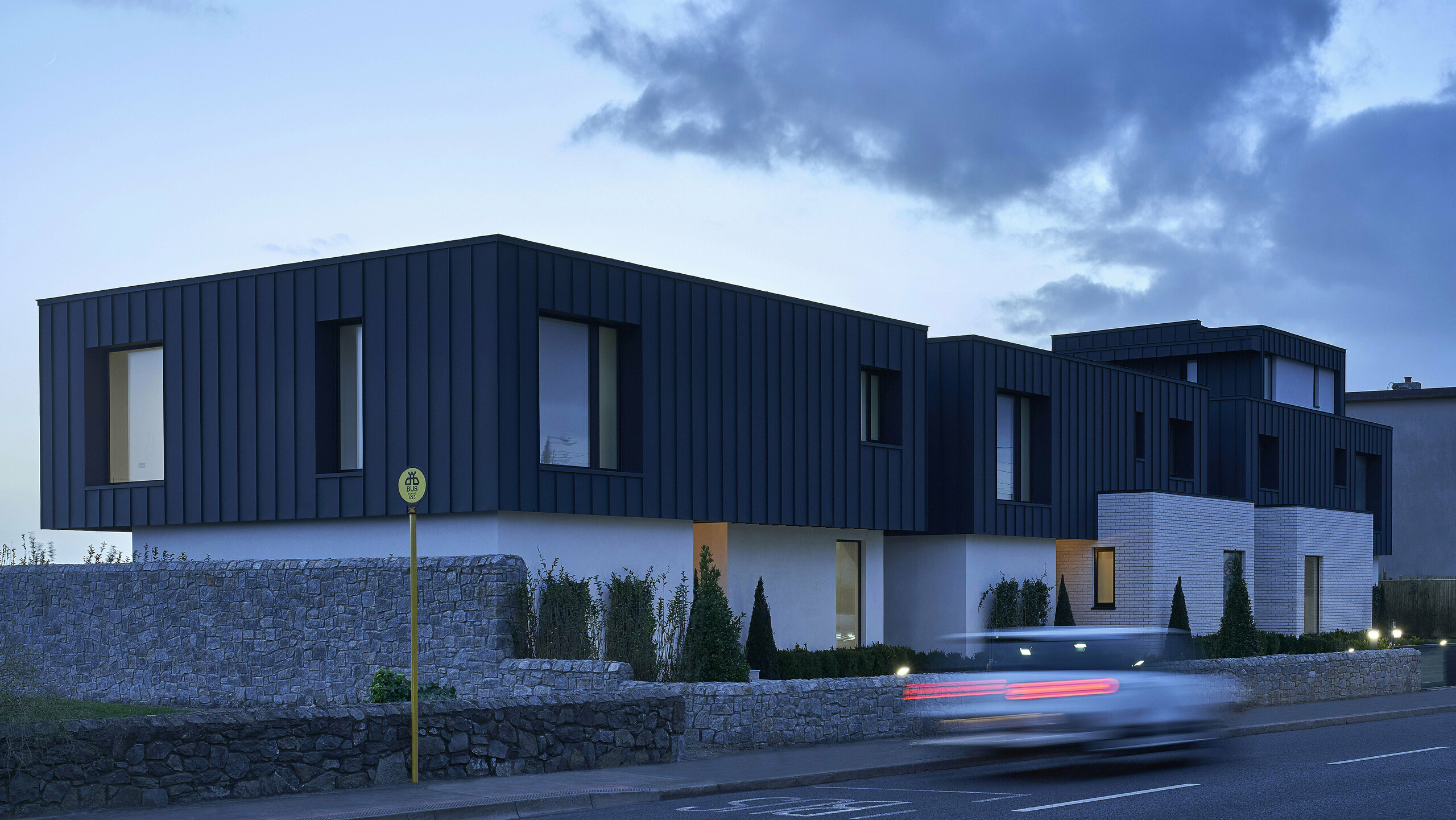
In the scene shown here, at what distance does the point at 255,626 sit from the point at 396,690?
429 cm

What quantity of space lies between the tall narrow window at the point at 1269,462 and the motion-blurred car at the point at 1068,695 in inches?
986

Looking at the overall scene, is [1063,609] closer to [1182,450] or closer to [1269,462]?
[1182,450]

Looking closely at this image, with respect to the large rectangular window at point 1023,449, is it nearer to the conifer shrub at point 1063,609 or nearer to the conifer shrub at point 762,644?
the conifer shrub at point 1063,609

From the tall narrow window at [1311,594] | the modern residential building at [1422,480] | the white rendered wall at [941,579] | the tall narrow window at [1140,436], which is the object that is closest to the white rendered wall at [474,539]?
the white rendered wall at [941,579]

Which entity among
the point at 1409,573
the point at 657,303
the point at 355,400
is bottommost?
the point at 1409,573

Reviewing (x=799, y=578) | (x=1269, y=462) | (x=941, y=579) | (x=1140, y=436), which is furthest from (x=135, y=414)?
(x=1269, y=462)

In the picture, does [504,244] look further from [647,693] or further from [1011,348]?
[1011,348]

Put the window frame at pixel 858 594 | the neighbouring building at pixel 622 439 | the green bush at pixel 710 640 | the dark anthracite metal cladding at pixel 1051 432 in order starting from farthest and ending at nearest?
the dark anthracite metal cladding at pixel 1051 432 < the window frame at pixel 858 594 < the neighbouring building at pixel 622 439 < the green bush at pixel 710 640

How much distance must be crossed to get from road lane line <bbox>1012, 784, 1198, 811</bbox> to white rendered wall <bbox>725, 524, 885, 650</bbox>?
10.4 metres

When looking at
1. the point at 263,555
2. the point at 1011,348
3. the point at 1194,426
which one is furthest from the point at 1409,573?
the point at 263,555

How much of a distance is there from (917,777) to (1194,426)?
21.7m

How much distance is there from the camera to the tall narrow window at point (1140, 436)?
32812 millimetres

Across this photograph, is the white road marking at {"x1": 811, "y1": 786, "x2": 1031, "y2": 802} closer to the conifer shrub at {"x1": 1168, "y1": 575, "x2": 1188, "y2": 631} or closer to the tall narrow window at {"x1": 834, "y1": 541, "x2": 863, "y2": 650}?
the tall narrow window at {"x1": 834, "y1": 541, "x2": 863, "y2": 650}

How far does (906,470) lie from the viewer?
87.5ft
